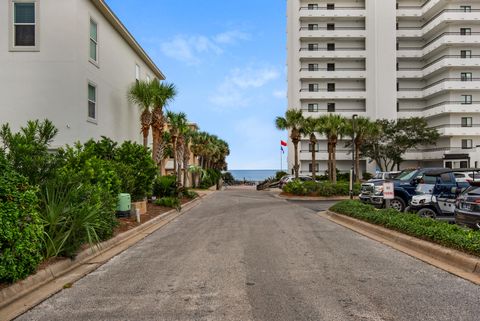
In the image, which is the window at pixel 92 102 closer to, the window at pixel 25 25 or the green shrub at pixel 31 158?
the window at pixel 25 25

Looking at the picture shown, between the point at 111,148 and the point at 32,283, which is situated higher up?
the point at 111,148

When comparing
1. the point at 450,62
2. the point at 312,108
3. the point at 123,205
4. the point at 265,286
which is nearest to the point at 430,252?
the point at 265,286

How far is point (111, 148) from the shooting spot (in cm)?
1736

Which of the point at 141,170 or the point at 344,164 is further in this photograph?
the point at 344,164

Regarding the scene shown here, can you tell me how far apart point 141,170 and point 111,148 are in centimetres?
150

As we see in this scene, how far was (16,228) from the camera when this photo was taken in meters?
5.96

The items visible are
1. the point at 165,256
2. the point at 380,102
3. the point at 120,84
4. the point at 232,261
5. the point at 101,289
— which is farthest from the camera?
the point at 380,102

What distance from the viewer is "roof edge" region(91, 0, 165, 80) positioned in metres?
19.2

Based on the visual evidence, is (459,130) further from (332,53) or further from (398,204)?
(398,204)

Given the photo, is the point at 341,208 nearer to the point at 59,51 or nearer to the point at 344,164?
the point at 59,51

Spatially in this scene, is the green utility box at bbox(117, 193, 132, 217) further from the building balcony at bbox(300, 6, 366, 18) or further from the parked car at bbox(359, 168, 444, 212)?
the building balcony at bbox(300, 6, 366, 18)

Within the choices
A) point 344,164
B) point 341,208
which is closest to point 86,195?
point 341,208

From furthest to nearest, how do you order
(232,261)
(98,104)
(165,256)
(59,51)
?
(98,104), (59,51), (165,256), (232,261)

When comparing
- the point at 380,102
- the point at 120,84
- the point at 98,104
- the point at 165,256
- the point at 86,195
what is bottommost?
the point at 165,256
